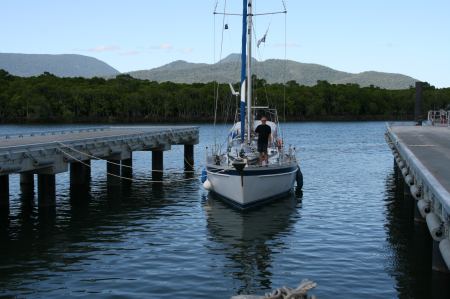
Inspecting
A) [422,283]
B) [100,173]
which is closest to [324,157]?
[100,173]

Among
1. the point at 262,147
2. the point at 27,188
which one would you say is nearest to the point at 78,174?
the point at 27,188

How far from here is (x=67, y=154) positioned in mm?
29469

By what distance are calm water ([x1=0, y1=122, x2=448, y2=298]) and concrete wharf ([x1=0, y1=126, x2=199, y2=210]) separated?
4.23ft

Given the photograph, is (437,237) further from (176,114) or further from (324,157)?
(176,114)

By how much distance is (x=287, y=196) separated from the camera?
111 feet

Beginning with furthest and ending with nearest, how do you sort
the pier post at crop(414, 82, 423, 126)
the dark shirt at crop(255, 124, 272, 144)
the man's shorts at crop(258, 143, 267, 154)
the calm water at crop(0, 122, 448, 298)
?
the pier post at crop(414, 82, 423, 126) < the dark shirt at crop(255, 124, 272, 144) < the man's shorts at crop(258, 143, 267, 154) < the calm water at crop(0, 122, 448, 298)

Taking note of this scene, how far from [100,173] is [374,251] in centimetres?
2953

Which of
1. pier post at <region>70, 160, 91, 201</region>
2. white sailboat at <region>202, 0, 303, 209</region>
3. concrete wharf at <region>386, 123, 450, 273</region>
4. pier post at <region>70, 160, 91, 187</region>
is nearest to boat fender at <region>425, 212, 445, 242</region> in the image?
concrete wharf at <region>386, 123, 450, 273</region>

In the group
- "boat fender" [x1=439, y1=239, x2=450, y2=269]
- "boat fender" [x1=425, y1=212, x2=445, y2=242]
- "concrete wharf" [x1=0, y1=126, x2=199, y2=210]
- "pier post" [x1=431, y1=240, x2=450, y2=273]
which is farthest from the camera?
"concrete wharf" [x1=0, y1=126, x2=199, y2=210]

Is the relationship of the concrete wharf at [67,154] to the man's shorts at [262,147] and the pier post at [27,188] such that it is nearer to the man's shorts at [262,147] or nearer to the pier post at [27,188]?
the pier post at [27,188]

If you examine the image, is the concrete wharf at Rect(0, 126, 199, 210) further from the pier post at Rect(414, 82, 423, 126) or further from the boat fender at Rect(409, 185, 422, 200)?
the pier post at Rect(414, 82, 423, 126)

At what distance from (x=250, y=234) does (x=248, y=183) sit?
409 centimetres

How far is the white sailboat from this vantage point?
2881cm

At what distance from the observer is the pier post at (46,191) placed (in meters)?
29.5
